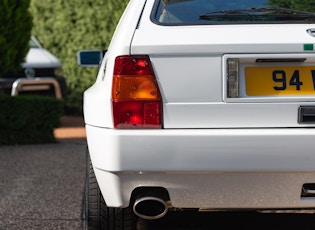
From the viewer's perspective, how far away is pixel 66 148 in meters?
9.99

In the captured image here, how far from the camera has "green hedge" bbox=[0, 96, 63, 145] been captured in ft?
34.0

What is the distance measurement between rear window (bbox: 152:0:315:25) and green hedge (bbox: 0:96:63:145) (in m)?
6.18

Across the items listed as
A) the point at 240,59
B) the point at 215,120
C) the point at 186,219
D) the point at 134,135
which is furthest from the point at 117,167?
the point at 186,219

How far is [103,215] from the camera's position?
4633 mm

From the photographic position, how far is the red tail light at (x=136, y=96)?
13.4 feet

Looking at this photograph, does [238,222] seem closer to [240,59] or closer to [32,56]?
→ [240,59]

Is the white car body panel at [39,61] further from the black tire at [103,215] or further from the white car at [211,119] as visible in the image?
the white car at [211,119]

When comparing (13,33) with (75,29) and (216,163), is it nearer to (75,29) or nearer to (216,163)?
(75,29)

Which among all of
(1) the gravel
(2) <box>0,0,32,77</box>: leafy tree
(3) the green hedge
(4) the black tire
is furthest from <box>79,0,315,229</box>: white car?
(2) <box>0,0,32,77</box>: leafy tree

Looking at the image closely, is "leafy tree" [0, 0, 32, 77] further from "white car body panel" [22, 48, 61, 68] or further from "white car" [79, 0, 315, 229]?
"white car" [79, 0, 315, 229]

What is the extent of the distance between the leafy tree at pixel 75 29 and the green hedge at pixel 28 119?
3.61 metres

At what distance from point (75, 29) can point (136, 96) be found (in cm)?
1043

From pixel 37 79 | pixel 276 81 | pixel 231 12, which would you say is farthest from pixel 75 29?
pixel 276 81

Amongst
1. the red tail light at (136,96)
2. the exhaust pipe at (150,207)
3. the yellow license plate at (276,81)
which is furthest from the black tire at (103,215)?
the yellow license plate at (276,81)
